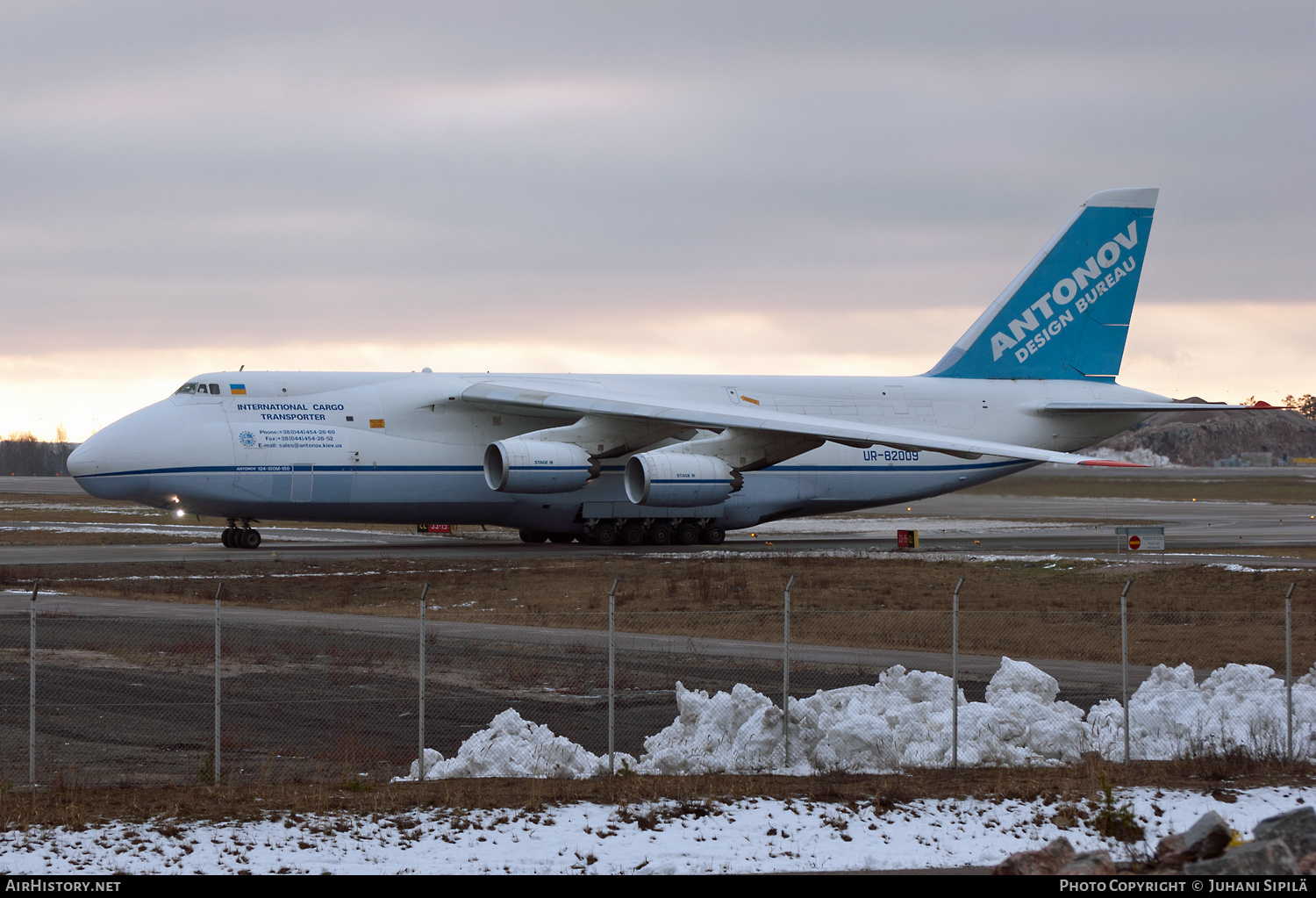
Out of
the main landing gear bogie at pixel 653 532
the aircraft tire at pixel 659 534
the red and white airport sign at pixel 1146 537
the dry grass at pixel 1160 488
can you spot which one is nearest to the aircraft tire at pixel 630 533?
the main landing gear bogie at pixel 653 532

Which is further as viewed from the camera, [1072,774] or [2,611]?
[2,611]

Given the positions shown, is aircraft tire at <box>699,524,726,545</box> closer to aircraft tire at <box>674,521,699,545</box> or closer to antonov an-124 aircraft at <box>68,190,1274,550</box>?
antonov an-124 aircraft at <box>68,190,1274,550</box>

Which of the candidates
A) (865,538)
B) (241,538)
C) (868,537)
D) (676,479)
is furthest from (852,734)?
(868,537)

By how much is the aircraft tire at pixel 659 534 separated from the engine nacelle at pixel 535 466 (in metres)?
3.02

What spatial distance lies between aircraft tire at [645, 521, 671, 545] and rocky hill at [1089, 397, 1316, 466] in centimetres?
14880

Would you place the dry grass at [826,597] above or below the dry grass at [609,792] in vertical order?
above

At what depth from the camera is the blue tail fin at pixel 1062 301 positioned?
130 feet

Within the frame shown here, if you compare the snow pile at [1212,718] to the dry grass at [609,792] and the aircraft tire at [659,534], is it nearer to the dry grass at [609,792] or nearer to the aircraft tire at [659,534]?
the dry grass at [609,792]

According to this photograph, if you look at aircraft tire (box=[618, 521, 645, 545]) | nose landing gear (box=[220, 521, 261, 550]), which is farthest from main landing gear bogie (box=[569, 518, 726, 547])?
nose landing gear (box=[220, 521, 261, 550])

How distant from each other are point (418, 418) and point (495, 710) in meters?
18.9

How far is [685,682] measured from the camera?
51.5 ft

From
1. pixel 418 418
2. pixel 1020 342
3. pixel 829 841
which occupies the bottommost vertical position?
pixel 829 841

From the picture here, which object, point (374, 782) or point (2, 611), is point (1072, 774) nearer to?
point (374, 782)

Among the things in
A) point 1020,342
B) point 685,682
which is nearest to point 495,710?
point 685,682
